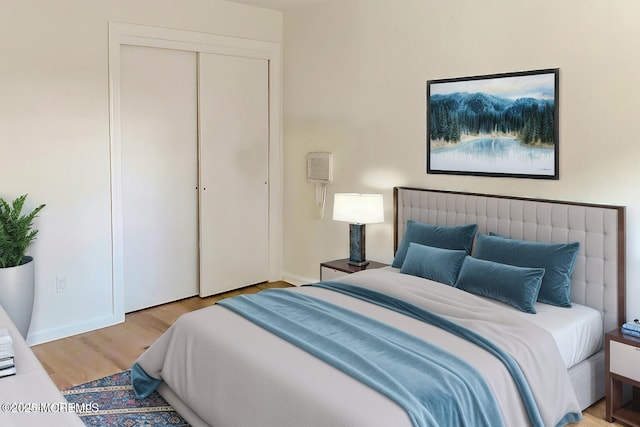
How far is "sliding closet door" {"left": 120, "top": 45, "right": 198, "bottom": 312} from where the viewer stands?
436 centimetres

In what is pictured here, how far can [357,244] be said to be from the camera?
4336mm

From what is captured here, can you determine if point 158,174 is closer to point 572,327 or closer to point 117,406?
point 117,406

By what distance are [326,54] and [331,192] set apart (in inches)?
47.0

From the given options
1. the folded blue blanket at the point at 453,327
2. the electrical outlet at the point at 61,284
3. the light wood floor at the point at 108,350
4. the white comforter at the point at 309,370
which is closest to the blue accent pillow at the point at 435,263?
the white comforter at the point at 309,370

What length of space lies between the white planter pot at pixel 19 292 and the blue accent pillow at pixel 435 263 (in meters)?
2.43

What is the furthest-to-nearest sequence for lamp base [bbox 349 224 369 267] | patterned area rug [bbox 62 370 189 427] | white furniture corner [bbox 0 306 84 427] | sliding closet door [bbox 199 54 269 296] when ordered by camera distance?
sliding closet door [bbox 199 54 269 296], lamp base [bbox 349 224 369 267], patterned area rug [bbox 62 370 189 427], white furniture corner [bbox 0 306 84 427]

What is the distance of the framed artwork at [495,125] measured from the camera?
11.1 ft

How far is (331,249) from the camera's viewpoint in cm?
495

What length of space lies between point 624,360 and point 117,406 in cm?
263

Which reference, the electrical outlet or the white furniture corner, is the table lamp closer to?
the electrical outlet

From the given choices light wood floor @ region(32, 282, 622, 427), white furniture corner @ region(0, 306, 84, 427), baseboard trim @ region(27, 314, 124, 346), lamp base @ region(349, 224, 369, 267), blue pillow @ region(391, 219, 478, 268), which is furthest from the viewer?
lamp base @ region(349, 224, 369, 267)

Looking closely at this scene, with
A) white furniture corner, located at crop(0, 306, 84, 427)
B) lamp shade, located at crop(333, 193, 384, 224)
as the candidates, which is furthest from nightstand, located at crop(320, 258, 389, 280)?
white furniture corner, located at crop(0, 306, 84, 427)

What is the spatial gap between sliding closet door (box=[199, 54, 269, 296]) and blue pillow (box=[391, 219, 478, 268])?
5.60ft

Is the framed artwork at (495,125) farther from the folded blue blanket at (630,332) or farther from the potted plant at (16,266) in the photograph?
the potted plant at (16,266)
